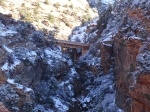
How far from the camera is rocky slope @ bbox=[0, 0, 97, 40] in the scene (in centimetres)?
5109

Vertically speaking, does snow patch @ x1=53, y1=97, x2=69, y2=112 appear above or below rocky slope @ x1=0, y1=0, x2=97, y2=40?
below

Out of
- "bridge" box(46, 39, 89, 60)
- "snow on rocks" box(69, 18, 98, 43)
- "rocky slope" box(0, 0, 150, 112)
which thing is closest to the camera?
"rocky slope" box(0, 0, 150, 112)

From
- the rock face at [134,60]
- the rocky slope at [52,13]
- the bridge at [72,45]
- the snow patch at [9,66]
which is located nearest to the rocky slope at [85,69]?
the rock face at [134,60]

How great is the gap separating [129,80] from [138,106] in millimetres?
3832

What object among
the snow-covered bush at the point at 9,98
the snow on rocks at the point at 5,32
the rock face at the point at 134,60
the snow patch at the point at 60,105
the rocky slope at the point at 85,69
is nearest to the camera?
the rock face at the point at 134,60

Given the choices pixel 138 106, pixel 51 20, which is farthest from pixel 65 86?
pixel 51 20

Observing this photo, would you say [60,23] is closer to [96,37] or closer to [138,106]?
[96,37]

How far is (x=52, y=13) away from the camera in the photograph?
5934 cm

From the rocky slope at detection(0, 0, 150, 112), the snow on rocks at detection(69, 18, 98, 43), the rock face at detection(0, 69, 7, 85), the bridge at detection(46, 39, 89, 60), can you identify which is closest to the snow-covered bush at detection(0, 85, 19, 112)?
the rocky slope at detection(0, 0, 150, 112)

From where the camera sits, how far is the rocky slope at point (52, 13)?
51094 millimetres

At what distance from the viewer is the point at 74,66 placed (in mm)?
42531

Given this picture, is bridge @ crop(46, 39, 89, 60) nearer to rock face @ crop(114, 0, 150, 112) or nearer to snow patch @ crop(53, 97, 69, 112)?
snow patch @ crop(53, 97, 69, 112)

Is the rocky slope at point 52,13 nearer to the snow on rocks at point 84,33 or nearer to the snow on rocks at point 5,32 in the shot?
the snow on rocks at point 84,33

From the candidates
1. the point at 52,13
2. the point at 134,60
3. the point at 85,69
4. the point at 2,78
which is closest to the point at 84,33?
the point at 52,13
